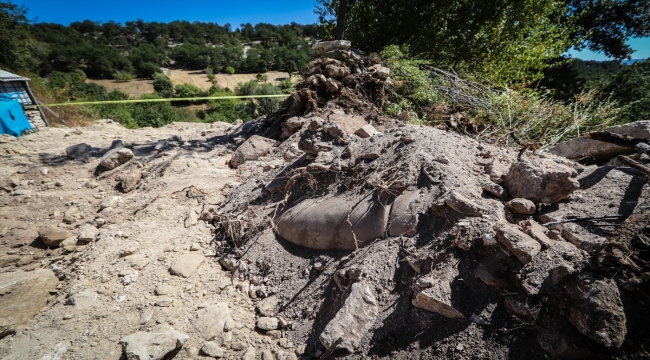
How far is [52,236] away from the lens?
275 centimetres

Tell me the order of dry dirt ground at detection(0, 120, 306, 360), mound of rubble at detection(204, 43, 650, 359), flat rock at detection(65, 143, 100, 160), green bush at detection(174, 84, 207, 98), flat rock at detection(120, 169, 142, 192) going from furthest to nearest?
green bush at detection(174, 84, 207, 98)
flat rock at detection(65, 143, 100, 160)
flat rock at detection(120, 169, 142, 192)
dry dirt ground at detection(0, 120, 306, 360)
mound of rubble at detection(204, 43, 650, 359)

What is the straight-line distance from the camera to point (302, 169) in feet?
8.66

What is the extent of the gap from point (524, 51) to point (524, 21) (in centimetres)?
70

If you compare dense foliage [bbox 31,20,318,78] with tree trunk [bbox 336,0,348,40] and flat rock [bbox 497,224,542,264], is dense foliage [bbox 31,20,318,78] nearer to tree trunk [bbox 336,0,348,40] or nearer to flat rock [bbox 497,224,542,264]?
tree trunk [bbox 336,0,348,40]

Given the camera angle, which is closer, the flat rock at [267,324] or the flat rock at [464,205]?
the flat rock at [464,205]

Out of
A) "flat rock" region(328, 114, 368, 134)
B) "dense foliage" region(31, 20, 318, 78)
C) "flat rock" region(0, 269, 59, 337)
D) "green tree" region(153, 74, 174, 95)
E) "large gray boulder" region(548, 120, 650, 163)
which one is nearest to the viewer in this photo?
"flat rock" region(0, 269, 59, 337)

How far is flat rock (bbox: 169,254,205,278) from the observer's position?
220 centimetres

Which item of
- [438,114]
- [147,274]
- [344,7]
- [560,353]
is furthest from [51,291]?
[344,7]

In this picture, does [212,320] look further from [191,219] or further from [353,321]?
[191,219]

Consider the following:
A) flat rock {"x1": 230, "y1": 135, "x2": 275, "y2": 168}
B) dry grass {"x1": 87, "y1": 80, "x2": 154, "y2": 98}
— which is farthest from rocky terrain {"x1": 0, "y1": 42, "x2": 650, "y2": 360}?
dry grass {"x1": 87, "y1": 80, "x2": 154, "y2": 98}

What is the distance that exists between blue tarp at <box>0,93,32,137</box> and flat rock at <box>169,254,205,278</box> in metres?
8.18

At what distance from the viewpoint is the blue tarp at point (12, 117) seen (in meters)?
6.56

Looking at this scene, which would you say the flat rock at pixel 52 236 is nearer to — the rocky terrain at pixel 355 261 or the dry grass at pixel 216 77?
the rocky terrain at pixel 355 261

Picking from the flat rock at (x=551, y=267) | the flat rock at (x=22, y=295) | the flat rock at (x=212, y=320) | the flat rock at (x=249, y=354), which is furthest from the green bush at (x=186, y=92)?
the flat rock at (x=551, y=267)
